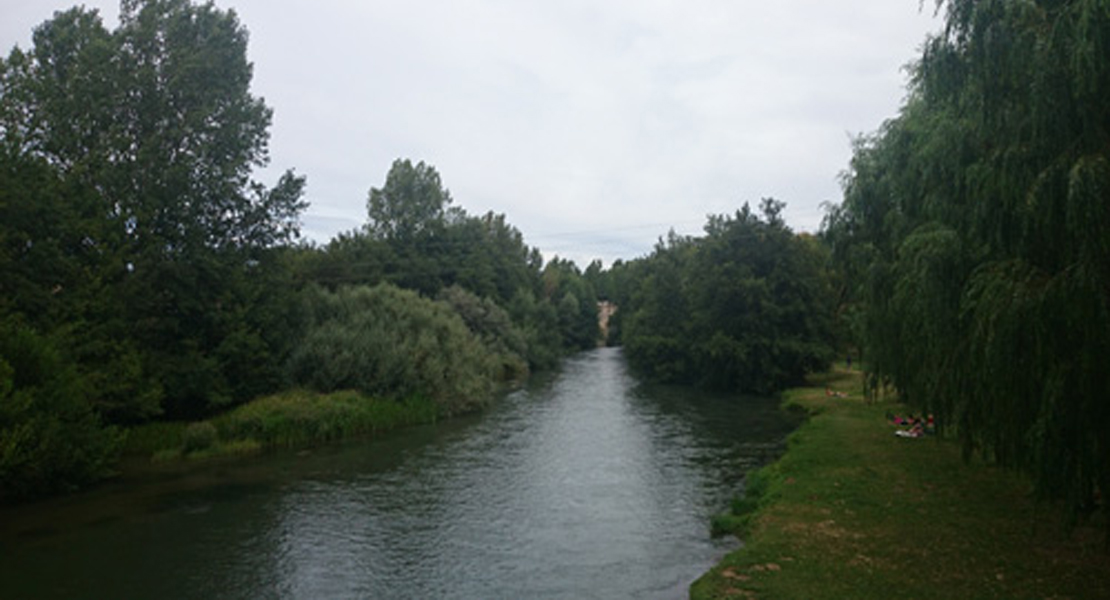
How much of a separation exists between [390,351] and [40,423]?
56.9 ft

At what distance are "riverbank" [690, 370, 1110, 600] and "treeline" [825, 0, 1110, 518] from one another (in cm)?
150

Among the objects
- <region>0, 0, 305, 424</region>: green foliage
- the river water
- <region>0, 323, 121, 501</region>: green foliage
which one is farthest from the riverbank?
<region>0, 0, 305, 424</region>: green foliage

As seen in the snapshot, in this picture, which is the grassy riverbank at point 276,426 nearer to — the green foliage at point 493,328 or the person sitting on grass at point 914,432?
the person sitting on grass at point 914,432

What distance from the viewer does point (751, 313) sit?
4962cm

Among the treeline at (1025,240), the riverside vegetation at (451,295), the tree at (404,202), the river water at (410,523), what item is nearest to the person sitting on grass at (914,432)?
the riverside vegetation at (451,295)

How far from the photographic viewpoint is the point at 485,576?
46.7 feet

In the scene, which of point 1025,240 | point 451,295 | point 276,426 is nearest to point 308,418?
point 276,426

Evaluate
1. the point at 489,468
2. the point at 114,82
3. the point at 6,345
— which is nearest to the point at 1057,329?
the point at 489,468

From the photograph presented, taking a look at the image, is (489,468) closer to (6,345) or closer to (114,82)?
(6,345)

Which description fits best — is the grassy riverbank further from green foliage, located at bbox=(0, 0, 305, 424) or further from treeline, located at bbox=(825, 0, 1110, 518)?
treeline, located at bbox=(825, 0, 1110, 518)

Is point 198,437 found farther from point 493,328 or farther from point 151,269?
point 493,328

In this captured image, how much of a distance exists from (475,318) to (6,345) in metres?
39.9

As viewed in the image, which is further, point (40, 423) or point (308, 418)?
point (308, 418)

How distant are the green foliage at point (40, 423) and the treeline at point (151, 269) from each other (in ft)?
0.18
